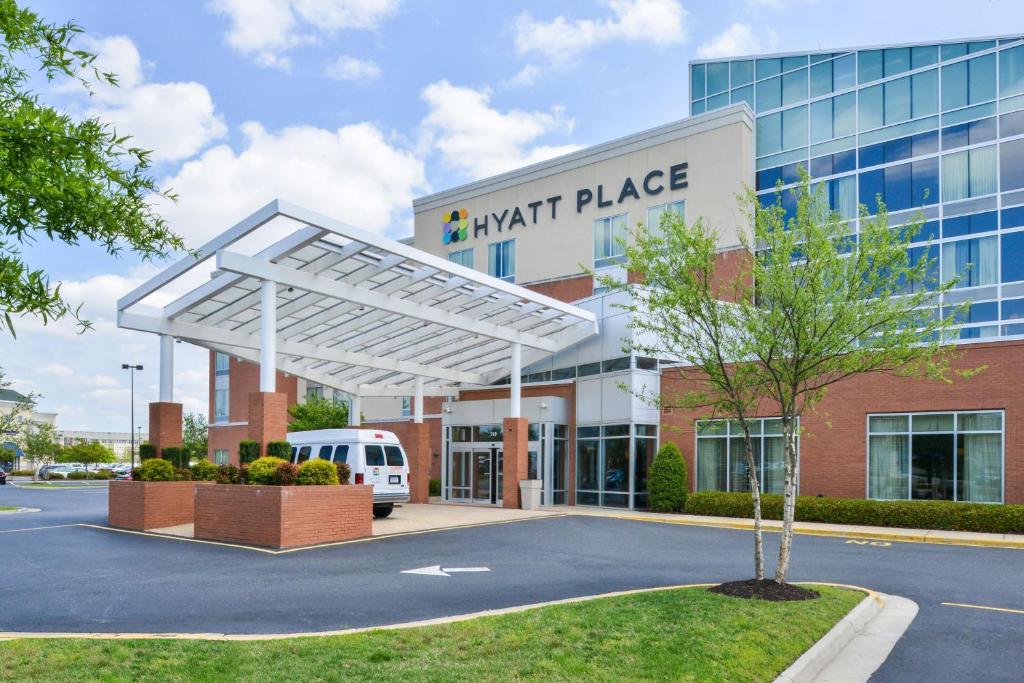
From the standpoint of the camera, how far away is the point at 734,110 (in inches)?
1384

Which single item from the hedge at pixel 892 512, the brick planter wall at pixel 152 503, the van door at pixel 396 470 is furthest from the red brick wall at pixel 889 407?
the brick planter wall at pixel 152 503

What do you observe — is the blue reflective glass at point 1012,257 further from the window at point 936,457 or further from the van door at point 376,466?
the van door at point 376,466

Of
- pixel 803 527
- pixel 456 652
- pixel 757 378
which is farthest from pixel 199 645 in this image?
pixel 803 527

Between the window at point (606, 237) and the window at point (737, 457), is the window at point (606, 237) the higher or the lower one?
the higher one

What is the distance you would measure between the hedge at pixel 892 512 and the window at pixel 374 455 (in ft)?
32.4

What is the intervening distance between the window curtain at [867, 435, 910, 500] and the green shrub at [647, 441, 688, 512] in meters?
5.41

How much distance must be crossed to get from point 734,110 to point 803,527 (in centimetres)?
1922

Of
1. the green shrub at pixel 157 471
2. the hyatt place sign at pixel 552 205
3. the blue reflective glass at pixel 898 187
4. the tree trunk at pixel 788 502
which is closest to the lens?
the tree trunk at pixel 788 502

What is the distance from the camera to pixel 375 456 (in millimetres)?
22969

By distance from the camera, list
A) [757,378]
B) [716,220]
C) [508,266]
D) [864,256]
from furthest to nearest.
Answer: [508,266] → [716,220] → [757,378] → [864,256]

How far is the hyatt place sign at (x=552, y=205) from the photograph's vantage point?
Result: 120 feet

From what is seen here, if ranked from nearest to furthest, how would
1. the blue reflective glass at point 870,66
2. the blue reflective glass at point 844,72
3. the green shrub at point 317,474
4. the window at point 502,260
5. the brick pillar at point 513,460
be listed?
the green shrub at point 317,474
the brick pillar at point 513,460
the blue reflective glass at point 870,66
the blue reflective glass at point 844,72
the window at point 502,260

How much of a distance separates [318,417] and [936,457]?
28182 millimetres

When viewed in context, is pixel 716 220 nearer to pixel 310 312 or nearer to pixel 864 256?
pixel 310 312
